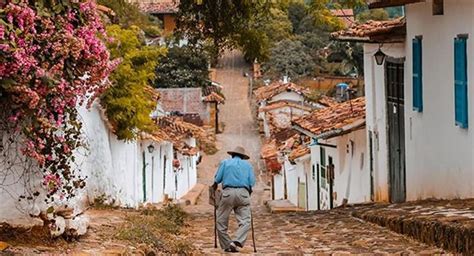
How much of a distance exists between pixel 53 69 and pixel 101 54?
83 cm

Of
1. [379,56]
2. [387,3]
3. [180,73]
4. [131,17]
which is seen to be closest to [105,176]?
[387,3]

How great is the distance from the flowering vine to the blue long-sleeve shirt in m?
3.15

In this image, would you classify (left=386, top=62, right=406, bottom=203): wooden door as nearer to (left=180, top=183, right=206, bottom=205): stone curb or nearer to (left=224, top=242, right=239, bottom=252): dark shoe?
(left=224, top=242, right=239, bottom=252): dark shoe

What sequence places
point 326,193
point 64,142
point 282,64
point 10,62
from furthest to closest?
→ point 282,64 → point 326,193 → point 64,142 → point 10,62

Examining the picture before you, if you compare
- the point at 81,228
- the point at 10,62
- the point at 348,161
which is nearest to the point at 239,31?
the point at 348,161

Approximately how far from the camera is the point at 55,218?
9.14 meters

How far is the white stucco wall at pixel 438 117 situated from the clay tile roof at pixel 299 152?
429 inches

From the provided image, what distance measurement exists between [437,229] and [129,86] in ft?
25.5

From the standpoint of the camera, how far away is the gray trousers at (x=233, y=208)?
40.9ft

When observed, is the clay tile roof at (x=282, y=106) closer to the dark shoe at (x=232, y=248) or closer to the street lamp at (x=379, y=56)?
the street lamp at (x=379, y=56)

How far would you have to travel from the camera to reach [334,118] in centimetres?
2430

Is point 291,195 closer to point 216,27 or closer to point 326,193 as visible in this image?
point 326,193

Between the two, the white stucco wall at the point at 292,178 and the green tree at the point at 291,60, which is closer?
the white stucco wall at the point at 292,178

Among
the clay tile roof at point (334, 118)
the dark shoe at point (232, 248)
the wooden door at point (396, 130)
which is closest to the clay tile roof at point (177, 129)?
the clay tile roof at point (334, 118)
